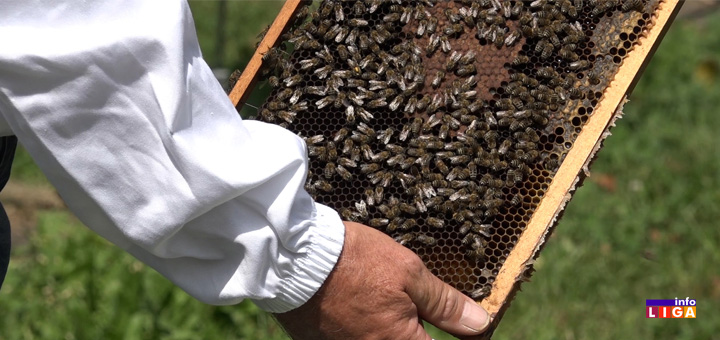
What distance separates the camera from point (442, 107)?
134 inches

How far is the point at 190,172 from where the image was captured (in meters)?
2.39

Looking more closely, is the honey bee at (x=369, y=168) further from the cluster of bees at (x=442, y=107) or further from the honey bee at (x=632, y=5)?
the honey bee at (x=632, y=5)

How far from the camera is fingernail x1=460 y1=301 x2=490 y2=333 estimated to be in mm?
3021

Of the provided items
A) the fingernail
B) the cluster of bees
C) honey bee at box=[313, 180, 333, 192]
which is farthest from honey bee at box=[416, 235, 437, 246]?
honey bee at box=[313, 180, 333, 192]

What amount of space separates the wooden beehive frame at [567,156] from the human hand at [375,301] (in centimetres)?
19

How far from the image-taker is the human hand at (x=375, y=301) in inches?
110

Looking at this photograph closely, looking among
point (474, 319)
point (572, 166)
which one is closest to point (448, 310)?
point (474, 319)

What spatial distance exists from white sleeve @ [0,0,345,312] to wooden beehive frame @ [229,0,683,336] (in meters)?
0.79

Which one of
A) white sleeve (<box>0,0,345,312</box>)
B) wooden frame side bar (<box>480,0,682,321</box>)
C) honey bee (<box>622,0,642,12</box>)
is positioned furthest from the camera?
honey bee (<box>622,0,642,12</box>)

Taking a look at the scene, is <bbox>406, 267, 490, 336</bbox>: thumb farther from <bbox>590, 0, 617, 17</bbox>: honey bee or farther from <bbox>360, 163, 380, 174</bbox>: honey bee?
<bbox>590, 0, 617, 17</bbox>: honey bee

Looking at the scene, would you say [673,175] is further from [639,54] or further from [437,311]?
[437,311]

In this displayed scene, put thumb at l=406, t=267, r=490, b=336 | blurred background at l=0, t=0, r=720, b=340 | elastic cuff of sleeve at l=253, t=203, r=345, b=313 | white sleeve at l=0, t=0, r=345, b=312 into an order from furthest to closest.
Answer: blurred background at l=0, t=0, r=720, b=340, thumb at l=406, t=267, r=490, b=336, elastic cuff of sleeve at l=253, t=203, r=345, b=313, white sleeve at l=0, t=0, r=345, b=312

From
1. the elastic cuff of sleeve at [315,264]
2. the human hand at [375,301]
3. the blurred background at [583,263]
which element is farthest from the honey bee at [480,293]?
the blurred background at [583,263]

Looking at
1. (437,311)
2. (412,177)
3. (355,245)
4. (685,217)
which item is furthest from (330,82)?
(685,217)
